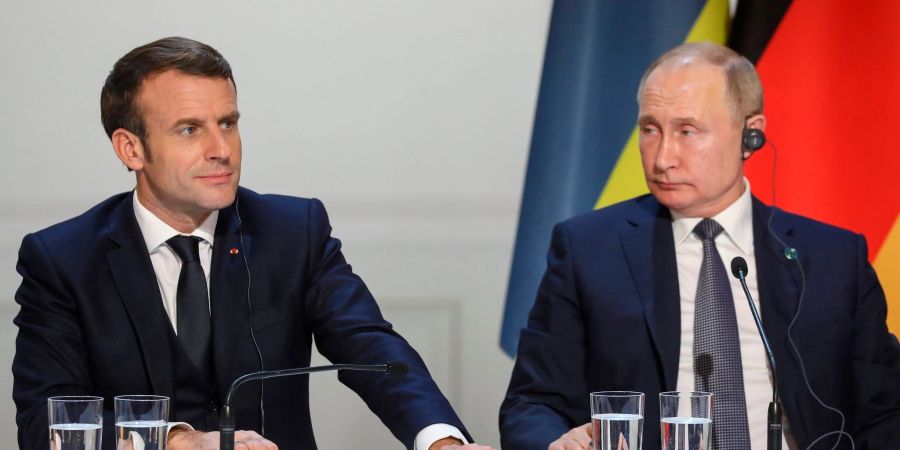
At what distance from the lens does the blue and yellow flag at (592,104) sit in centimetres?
362

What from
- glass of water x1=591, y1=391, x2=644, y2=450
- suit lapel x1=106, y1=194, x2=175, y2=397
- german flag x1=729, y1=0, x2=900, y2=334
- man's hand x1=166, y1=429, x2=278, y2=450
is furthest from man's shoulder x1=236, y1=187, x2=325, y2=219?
german flag x1=729, y1=0, x2=900, y2=334

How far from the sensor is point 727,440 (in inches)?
98.8

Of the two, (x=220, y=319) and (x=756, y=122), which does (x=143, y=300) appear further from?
(x=756, y=122)

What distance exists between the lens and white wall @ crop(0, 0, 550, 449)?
12.3ft

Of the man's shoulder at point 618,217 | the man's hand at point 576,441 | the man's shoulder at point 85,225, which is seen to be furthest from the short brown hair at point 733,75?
the man's shoulder at point 85,225

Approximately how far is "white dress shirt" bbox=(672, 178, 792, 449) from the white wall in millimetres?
1137

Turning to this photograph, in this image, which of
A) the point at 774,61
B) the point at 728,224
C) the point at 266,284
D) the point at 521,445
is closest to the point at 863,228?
the point at 774,61

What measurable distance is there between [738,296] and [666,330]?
0.19 m

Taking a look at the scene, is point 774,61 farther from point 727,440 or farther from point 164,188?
point 164,188

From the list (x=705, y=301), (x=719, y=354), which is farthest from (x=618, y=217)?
(x=719, y=354)

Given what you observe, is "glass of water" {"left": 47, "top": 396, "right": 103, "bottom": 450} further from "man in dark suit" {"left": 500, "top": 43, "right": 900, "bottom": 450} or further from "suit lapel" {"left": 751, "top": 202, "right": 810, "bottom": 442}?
"suit lapel" {"left": 751, "top": 202, "right": 810, "bottom": 442}

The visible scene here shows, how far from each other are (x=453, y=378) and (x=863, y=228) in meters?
1.35

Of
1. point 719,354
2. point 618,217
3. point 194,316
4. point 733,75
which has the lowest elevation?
point 719,354

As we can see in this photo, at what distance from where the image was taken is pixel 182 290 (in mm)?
2604
